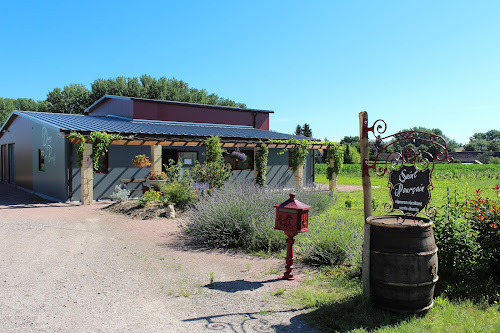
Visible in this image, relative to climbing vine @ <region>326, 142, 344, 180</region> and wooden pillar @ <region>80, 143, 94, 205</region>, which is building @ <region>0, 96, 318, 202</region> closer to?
wooden pillar @ <region>80, 143, 94, 205</region>

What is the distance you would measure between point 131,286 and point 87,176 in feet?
30.8

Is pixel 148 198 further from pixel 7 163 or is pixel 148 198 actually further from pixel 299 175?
pixel 7 163

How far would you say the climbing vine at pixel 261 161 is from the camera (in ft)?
59.3

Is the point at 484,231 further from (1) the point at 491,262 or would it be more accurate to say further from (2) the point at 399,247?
(2) the point at 399,247

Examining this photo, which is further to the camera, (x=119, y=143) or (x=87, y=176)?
(x=119, y=143)

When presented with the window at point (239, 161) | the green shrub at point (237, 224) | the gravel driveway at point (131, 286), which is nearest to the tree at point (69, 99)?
the window at point (239, 161)

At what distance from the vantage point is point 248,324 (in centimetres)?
376

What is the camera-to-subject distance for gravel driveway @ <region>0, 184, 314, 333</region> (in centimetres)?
380

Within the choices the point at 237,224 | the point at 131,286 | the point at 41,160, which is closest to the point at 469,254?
the point at 237,224

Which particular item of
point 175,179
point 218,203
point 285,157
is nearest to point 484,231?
point 218,203

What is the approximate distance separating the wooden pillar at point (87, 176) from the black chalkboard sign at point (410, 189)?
11570mm

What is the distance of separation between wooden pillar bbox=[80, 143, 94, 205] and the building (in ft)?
0.15

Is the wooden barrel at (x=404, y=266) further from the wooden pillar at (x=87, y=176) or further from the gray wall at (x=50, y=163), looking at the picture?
the gray wall at (x=50, y=163)

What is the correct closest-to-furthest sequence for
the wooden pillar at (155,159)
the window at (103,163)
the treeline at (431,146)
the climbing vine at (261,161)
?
the window at (103,163) < the wooden pillar at (155,159) < the climbing vine at (261,161) < the treeline at (431,146)
